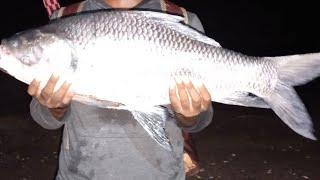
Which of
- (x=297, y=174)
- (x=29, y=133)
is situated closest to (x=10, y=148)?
(x=29, y=133)

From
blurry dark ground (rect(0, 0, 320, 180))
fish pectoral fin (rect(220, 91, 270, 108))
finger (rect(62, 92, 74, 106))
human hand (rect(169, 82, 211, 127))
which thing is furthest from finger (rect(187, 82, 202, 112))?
blurry dark ground (rect(0, 0, 320, 180))

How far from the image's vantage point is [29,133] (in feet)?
25.2

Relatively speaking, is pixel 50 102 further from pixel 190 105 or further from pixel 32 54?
pixel 190 105

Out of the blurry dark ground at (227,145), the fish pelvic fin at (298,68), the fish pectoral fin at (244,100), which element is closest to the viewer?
the fish pelvic fin at (298,68)

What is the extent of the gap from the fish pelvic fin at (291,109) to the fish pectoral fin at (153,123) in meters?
0.69

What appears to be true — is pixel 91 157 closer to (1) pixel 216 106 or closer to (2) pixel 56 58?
(2) pixel 56 58

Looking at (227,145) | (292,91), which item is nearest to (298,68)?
(292,91)

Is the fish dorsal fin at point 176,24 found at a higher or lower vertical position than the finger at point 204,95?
higher

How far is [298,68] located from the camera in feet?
9.46

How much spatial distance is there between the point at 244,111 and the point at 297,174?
2963 mm

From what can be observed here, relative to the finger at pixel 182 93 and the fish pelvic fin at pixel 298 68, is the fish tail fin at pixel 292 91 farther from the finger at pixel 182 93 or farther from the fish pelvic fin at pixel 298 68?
the finger at pixel 182 93

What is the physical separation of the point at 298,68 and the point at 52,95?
1520mm

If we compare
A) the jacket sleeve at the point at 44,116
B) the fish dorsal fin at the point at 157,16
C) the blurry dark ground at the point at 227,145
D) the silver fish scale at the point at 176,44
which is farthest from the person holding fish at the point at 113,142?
the blurry dark ground at the point at 227,145

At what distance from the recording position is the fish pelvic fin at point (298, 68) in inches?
111
